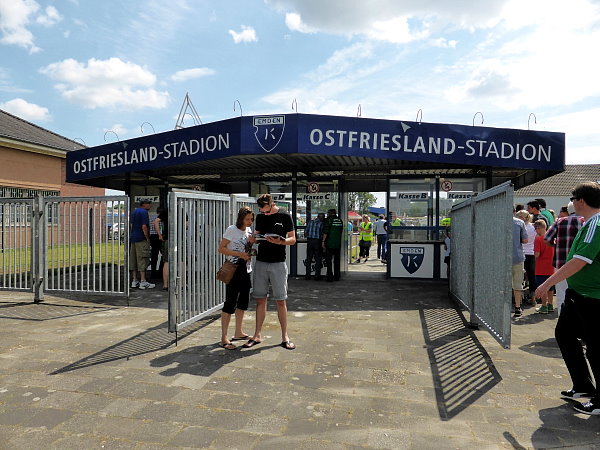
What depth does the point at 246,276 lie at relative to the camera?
4852 mm

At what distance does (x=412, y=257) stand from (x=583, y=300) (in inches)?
269

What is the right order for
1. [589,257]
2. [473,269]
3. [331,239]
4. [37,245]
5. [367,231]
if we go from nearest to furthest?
1. [589,257]
2. [473,269]
3. [37,245]
4. [331,239]
5. [367,231]

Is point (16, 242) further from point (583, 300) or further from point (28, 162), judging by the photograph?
point (28, 162)

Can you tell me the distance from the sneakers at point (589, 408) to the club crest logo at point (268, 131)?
642 cm

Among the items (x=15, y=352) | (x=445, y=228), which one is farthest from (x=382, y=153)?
(x=15, y=352)

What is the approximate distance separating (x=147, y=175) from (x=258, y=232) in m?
8.03

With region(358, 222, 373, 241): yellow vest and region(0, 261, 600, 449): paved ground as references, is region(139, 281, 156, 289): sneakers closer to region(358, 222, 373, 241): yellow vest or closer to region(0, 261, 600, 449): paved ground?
region(0, 261, 600, 449): paved ground

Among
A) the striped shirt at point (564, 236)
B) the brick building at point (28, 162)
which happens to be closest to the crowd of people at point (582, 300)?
the striped shirt at point (564, 236)

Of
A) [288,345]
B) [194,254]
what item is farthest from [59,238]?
[288,345]

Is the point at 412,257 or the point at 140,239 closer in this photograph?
the point at 140,239

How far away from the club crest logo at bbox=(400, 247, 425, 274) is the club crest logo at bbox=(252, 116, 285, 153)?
4.17m

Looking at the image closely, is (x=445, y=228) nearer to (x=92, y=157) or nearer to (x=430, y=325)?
(x=430, y=325)

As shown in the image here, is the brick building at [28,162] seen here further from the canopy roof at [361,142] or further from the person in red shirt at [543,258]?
the person in red shirt at [543,258]

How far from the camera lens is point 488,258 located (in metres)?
4.77
